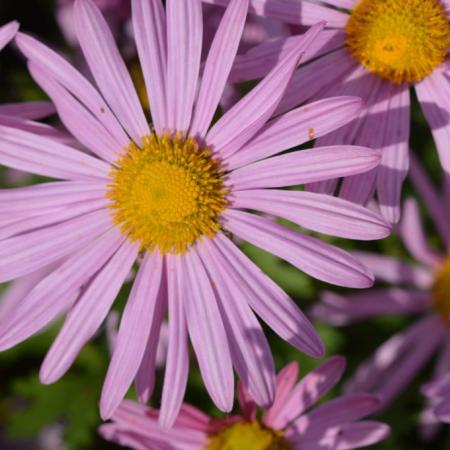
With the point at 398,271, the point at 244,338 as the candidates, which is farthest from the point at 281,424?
the point at 398,271

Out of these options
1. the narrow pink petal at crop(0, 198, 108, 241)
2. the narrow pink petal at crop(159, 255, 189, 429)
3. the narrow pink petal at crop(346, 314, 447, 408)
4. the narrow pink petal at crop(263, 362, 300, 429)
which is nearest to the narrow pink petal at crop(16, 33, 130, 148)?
the narrow pink petal at crop(0, 198, 108, 241)

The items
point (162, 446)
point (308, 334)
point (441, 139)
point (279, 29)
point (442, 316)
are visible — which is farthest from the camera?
point (442, 316)

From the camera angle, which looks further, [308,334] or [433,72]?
[433,72]

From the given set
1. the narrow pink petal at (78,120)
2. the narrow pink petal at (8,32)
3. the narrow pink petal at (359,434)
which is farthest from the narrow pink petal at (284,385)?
the narrow pink petal at (8,32)

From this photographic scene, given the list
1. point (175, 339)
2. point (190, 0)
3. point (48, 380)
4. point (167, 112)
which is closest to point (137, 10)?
point (190, 0)

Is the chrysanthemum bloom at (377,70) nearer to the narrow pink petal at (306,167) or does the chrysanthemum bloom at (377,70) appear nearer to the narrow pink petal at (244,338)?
the narrow pink petal at (306,167)

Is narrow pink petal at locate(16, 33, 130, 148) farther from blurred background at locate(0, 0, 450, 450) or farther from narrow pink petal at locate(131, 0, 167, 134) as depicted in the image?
blurred background at locate(0, 0, 450, 450)

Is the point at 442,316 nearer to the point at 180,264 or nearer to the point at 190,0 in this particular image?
the point at 180,264
